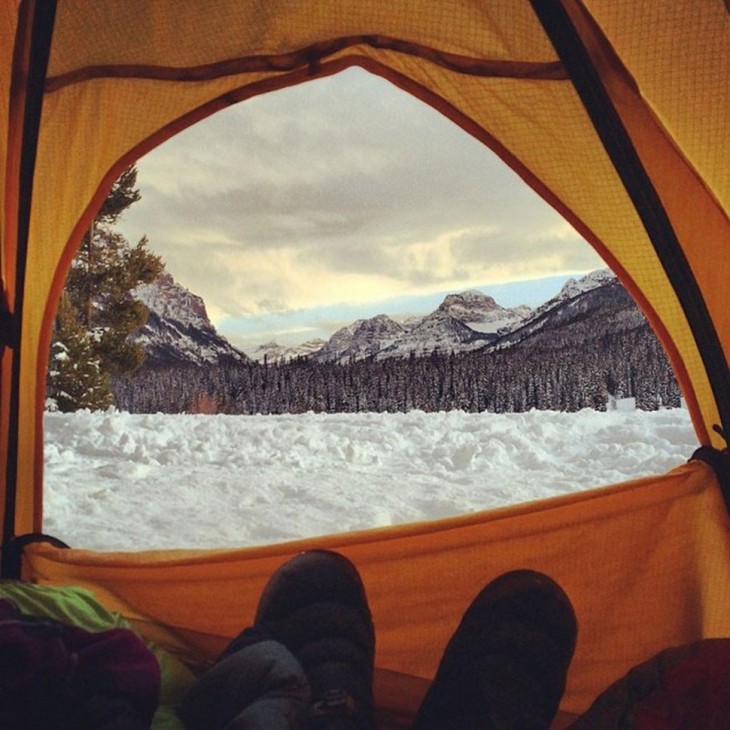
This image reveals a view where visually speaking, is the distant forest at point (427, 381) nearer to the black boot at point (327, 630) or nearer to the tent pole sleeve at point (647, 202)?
the tent pole sleeve at point (647, 202)

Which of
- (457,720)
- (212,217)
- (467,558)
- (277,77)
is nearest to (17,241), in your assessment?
(277,77)

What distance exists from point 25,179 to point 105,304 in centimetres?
1518

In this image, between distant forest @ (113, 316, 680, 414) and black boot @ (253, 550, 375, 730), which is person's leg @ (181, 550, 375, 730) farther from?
distant forest @ (113, 316, 680, 414)

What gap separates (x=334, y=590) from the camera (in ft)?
4.71

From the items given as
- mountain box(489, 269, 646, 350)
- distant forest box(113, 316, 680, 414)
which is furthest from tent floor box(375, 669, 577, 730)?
mountain box(489, 269, 646, 350)

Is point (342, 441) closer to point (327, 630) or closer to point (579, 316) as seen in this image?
point (327, 630)

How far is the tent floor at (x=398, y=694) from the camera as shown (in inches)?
63.1

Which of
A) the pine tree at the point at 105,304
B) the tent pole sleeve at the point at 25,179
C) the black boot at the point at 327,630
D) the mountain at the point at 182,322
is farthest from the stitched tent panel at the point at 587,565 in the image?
the mountain at the point at 182,322

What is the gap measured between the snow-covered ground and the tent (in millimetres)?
2584

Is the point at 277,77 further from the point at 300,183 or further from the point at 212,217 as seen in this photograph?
the point at 300,183

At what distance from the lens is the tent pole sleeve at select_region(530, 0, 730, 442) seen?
1.57 meters

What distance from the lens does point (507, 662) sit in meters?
1.22

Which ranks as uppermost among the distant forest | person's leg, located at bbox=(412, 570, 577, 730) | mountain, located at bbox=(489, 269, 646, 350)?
mountain, located at bbox=(489, 269, 646, 350)

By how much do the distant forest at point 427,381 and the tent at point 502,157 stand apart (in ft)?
50.2
